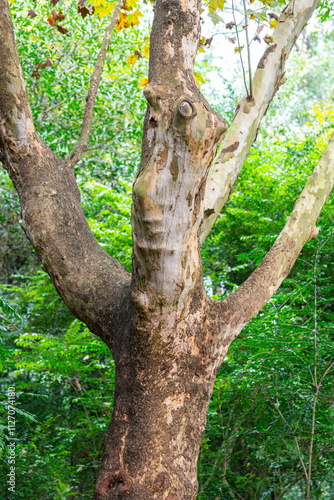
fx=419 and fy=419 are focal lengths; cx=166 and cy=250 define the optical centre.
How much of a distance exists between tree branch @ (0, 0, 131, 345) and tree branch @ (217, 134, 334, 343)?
480mm

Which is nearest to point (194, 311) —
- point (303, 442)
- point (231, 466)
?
Answer: point (303, 442)

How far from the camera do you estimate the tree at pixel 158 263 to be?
127cm

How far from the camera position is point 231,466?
4.15 metres

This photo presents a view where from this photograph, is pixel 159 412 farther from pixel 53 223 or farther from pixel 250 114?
pixel 250 114

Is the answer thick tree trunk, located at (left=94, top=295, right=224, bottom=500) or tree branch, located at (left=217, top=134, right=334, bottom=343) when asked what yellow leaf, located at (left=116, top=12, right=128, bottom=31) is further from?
thick tree trunk, located at (left=94, top=295, right=224, bottom=500)

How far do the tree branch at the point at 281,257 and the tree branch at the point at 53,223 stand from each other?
18.9 inches

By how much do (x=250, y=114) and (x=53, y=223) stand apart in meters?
1.23

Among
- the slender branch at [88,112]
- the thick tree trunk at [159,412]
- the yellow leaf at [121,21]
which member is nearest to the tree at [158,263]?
the thick tree trunk at [159,412]

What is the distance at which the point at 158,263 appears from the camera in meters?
1.34

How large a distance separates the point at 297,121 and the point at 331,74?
5.59 m

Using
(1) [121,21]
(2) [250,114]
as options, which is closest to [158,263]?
(2) [250,114]

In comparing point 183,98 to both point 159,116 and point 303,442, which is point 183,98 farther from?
point 303,442

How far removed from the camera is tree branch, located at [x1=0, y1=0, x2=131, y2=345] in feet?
5.80

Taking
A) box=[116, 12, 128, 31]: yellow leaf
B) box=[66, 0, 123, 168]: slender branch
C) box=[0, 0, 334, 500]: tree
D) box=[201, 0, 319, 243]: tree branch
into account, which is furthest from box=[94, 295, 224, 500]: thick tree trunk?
box=[116, 12, 128, 31]: yellow leaf
